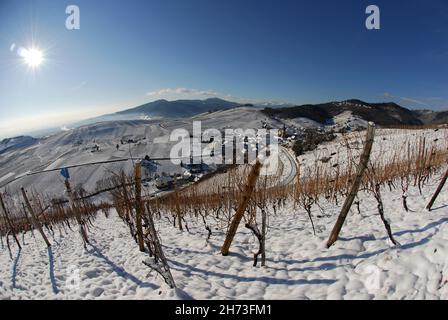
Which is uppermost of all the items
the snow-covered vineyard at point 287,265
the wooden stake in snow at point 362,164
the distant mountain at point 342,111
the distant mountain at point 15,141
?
the distant mountain at point 342,111

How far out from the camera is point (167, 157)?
4875cm

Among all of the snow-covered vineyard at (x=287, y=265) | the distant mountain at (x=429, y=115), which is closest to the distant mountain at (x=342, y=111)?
the distant mountain at (x=429, y=115)

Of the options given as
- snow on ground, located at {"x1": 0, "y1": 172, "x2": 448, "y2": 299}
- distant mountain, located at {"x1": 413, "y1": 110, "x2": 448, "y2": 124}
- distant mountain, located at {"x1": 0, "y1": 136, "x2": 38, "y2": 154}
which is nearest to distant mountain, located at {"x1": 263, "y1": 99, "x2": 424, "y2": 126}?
distant mountain, located at {"x1": 413, "y1": 110, "x2": 448, "y2": 124}

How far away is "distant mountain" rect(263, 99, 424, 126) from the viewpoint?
8769 centimetres

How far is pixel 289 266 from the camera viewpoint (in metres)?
4.42

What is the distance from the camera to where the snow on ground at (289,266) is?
128 inches

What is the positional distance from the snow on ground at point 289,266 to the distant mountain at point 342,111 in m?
86.4

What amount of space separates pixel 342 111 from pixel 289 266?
10727 cm

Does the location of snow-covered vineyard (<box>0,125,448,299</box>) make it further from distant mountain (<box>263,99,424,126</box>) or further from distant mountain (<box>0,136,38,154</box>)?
distant mountain (<box>0,136,38,154</box>)

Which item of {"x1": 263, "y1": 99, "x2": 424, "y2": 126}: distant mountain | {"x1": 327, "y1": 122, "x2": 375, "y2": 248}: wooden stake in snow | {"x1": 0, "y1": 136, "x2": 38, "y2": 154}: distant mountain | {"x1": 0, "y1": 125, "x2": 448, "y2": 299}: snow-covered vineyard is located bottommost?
{"x1": 0, "y1": 125, "x2": 448, "y2": 299}: snow-covered vineyard

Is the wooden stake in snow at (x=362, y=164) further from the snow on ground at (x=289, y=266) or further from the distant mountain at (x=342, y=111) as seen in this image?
the distant mountain at (x=342, y=111)

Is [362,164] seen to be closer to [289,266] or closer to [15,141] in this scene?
[289,266]

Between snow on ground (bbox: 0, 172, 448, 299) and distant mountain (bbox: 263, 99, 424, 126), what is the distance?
86.4 meters
